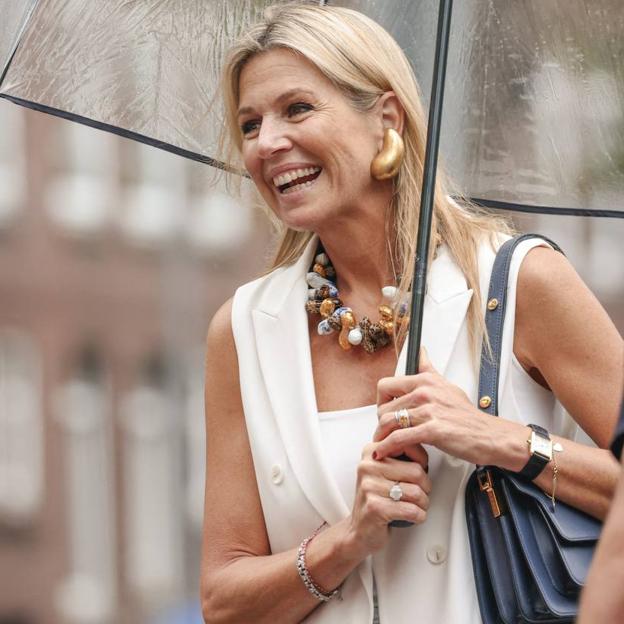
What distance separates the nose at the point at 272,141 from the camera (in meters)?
3.90

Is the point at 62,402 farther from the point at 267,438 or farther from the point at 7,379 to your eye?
the point at 267,438

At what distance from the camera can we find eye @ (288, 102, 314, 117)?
3943 mm

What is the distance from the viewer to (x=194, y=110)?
170 inches

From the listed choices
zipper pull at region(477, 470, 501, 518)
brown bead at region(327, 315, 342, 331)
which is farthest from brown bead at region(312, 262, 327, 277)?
zipper pull at region(477, 470, 501, 518)

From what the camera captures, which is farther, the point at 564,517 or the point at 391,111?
the point at 391,111

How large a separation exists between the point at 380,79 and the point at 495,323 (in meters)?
0.64

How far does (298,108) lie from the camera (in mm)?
3955

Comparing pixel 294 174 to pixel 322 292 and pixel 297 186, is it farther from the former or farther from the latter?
pixel 322 292

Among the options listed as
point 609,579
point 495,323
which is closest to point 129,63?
point 495,323

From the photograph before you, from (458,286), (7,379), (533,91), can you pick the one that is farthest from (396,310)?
(7,379)

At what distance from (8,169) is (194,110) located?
26051mm

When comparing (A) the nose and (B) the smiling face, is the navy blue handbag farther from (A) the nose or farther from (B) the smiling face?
(A) the nose

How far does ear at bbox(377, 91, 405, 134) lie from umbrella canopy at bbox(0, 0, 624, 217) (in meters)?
0.16

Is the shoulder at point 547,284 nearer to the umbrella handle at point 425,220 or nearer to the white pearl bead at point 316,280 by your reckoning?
the umbrella handle at point 425,220
